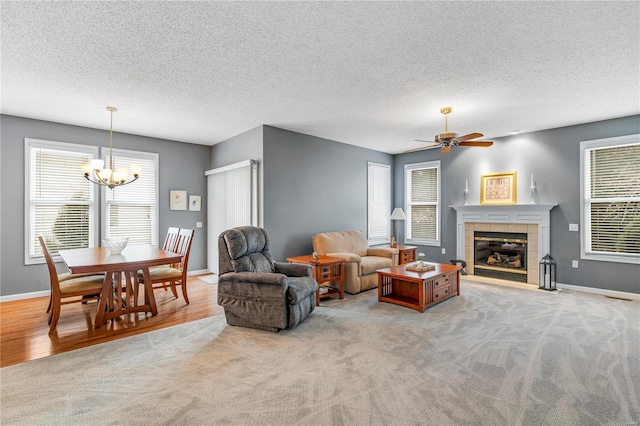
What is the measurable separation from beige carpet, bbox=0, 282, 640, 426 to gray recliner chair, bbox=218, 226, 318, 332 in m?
0.15

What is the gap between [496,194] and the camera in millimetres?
5918

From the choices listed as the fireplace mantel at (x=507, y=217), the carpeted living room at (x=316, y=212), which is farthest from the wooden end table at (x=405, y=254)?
the fireplace mantel at (x=507, y=217)

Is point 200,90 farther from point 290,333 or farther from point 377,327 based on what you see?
point 377,327

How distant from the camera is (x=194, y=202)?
21.0ft

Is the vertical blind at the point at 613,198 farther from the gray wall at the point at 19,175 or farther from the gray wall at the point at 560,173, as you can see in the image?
the gray wall at the point at 19,175

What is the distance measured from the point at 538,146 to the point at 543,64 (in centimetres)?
297

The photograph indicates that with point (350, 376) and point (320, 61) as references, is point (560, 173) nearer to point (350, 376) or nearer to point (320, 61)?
point (320, 61)

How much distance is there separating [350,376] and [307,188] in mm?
3667

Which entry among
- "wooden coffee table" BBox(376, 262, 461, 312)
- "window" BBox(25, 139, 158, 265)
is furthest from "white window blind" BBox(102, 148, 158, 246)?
"wooden coffee table" BBox(376, 262, 461, 312)

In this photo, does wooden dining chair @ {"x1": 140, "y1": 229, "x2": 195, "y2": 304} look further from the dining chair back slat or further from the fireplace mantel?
the fireplace mantel

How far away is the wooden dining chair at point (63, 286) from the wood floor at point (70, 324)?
0.19 meters

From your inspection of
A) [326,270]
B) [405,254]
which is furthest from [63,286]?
[405,254]

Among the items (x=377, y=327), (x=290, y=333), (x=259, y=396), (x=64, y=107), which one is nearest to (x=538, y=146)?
(x=377, y=327)

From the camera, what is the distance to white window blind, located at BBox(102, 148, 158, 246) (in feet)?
17.8
